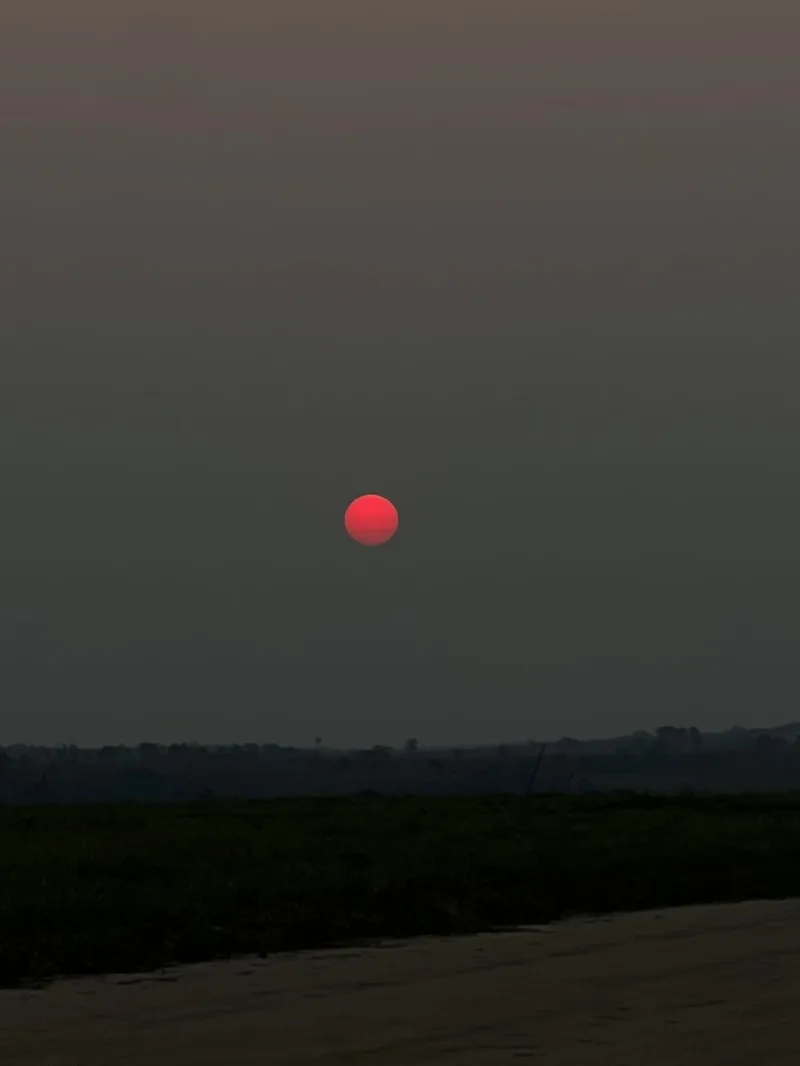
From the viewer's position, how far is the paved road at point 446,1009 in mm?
22188

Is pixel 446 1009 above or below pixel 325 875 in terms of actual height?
below

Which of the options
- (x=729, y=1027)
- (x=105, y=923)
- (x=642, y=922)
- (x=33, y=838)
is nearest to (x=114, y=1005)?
(x=105, y=923)

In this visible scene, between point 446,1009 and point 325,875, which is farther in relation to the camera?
point 325,875

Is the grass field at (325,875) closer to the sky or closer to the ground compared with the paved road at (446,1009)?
closer to the sky

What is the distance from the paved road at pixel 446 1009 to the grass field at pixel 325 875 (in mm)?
1502

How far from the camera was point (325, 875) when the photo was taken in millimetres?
38594

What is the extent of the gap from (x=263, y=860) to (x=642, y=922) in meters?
8.16

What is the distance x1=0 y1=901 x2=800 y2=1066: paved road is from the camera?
72.8ft

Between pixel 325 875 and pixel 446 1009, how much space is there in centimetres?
1313

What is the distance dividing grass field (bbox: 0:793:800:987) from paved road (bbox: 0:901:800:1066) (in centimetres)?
150

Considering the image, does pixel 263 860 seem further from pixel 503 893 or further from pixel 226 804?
pixel 226 804

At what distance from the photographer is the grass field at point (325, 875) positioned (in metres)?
32.3

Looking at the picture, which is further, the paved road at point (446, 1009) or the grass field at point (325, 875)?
the grass field at point (325, 875)

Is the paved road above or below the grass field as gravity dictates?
below
